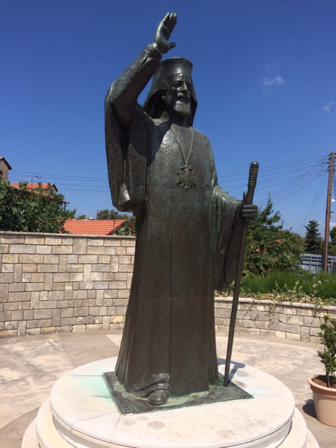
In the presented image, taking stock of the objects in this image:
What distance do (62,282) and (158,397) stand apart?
5.78 meters

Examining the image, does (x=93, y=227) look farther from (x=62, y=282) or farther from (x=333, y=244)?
(x=333, y=244)

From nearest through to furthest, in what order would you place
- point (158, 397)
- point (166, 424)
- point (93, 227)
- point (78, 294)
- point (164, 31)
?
point (166, 424) → point (164, 31) → point (158, 397) → point (78, 294) → point (93, 227)

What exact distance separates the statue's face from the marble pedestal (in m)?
2.37

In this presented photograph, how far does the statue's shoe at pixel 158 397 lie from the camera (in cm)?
269

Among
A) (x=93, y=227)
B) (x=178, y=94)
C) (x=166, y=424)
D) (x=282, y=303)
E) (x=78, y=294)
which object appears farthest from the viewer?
(x=93, y=227)

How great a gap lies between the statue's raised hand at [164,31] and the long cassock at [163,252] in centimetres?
45

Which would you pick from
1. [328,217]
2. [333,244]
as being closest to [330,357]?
[328,217]

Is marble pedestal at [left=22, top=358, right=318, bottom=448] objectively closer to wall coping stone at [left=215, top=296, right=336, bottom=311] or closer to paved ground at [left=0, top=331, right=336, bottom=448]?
paved ground at [left=0, top=331, right=336, bottom=448]

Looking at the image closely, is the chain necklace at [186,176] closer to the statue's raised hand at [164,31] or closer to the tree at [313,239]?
the statue's raised hand at [164,31]

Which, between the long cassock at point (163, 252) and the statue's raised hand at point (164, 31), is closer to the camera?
the statue's raised hand at point (164, 31)

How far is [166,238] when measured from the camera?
2871mm

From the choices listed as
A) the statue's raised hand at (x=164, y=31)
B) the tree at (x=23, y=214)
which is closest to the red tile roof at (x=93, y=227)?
the tree at (x=23, y=214)

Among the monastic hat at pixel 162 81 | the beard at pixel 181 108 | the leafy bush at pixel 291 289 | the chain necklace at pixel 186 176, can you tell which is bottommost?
the leafy bush at pixel 291 289

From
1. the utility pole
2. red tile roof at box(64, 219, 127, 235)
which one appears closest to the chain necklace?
red tile roof at box(64, 219, 127, 235)
